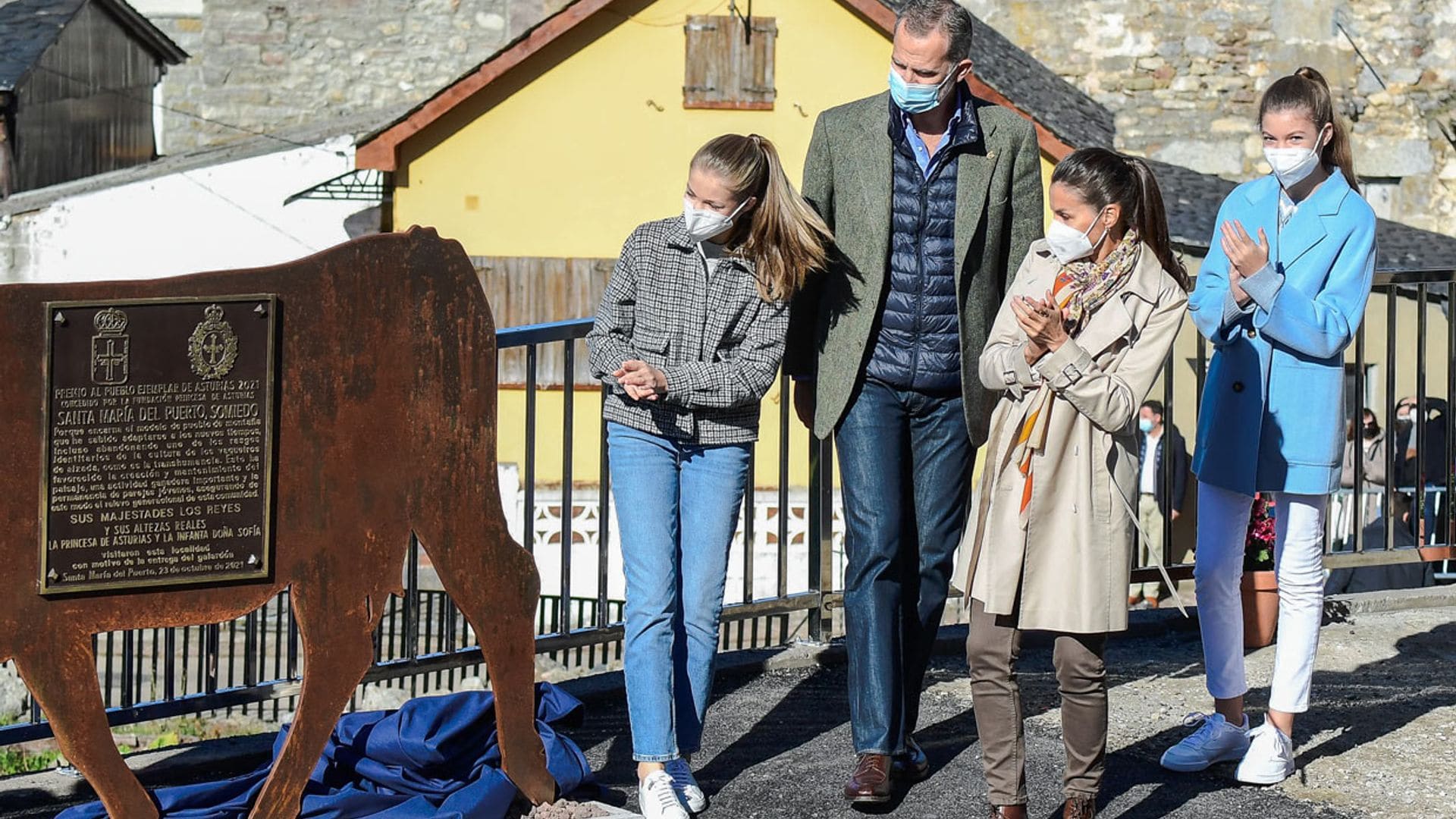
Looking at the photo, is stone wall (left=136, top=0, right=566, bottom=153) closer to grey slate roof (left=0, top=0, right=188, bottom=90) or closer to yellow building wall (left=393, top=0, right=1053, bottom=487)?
grey slate roof (left=0, top=0, right=188, bottom=90)

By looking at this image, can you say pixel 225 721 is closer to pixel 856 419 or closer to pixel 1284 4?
pixel 856 419

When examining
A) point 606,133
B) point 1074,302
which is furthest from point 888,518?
point 606,133

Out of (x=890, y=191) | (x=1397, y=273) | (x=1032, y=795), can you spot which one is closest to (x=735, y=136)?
(x=890, y=191)

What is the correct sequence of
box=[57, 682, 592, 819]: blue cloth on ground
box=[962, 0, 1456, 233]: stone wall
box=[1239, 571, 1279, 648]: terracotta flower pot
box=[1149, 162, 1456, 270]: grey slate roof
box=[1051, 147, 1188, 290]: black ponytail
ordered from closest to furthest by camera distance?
box=[1051, 147, 1188, 290]: black ponytail
box=[57, 682, 592, 819]: blue cloth on ground
box=[1239, 571, 1279, 648]: terracotta flower pot
box=[1149, 162, 1456, 270]: grey slate roof
box=[962, 0, 1456, 233]: stone wall

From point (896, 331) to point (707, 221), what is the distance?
608 mm

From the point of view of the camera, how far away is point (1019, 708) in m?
4.20

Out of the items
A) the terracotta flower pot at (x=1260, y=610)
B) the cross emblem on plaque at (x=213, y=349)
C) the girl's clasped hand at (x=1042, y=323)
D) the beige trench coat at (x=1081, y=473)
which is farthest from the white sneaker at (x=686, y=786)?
the terracotta flower pot at (x=1260, y=610)

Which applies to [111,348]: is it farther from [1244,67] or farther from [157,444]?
A: [1244,67]

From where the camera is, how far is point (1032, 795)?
15.4ft

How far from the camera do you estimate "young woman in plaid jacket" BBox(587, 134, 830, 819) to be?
14.6 ft

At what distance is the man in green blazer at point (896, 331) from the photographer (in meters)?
4.66

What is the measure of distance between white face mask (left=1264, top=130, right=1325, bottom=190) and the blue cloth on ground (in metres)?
2.41

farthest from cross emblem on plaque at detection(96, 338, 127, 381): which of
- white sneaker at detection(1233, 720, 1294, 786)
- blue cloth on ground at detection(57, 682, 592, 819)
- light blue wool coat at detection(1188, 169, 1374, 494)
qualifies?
white sneaker at detection(1233, 720, 1294, 786)

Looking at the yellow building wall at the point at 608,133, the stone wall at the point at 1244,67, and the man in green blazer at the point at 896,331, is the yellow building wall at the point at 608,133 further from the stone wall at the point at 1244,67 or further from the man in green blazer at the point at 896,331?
the man in green blazer at the point at 896,331
